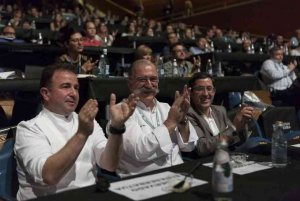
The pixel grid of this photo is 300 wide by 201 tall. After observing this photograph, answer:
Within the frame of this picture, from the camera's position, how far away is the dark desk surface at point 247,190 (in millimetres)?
1416

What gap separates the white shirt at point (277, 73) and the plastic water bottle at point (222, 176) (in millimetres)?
4902

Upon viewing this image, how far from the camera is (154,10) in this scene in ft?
51.4

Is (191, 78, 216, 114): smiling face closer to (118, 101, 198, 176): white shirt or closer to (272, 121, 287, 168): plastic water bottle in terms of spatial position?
(118, 101, 198, 176): white shirt

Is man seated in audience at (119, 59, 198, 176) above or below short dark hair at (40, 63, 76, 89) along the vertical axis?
below

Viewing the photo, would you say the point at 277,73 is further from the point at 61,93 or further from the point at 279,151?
the point at 61,93

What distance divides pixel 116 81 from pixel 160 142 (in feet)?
4.40

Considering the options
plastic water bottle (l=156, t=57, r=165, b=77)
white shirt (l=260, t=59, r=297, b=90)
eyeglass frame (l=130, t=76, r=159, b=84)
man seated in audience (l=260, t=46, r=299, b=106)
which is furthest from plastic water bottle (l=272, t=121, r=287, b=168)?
white shirt (l=260, t=59, r=297, b=90)

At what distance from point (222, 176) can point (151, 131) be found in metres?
0.96

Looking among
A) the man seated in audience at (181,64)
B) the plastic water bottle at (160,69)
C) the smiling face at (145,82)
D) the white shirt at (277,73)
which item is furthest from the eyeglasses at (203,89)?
the white shirt at (277,73)

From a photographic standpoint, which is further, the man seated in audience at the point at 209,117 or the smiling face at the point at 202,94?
the smiling face at the point at 202,94

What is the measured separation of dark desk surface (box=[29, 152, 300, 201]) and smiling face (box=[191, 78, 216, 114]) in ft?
3.65

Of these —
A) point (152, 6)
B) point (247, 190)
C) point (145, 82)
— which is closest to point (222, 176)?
point (247, 190)

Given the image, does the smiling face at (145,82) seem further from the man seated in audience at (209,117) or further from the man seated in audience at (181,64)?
the man seated in audience at (181,64)

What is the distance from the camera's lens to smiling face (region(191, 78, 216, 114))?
286cm
